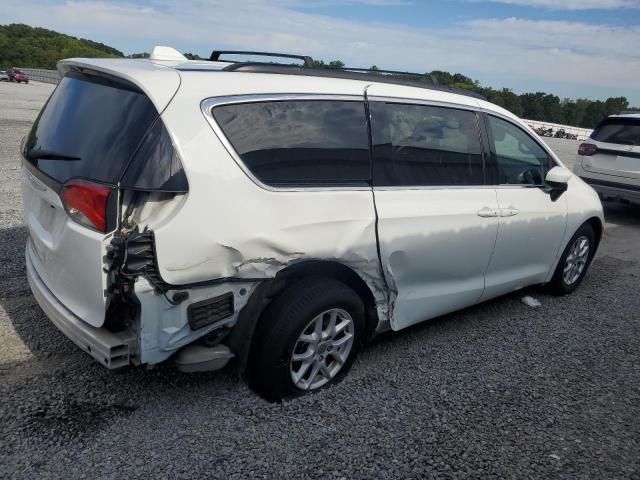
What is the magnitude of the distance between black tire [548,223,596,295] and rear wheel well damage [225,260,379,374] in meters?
2.59

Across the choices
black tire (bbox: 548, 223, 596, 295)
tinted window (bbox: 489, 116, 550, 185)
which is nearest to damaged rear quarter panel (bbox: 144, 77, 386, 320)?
tinted window (bbox: 489, 116, 550, 185)

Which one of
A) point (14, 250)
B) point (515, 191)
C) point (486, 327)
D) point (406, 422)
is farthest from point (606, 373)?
→ point (14, 250)

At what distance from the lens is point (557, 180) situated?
436cm

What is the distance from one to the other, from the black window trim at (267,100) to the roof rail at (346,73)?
0.57 feet

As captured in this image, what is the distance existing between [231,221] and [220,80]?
2.38ft

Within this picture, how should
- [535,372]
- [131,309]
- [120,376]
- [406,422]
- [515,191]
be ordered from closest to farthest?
1. [131,309]
2. [406,422]
3. [120,376]
4. [535,372]
5. [515,191]

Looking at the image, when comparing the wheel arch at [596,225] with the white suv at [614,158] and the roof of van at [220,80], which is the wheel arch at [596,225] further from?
the white suv at [614,158]

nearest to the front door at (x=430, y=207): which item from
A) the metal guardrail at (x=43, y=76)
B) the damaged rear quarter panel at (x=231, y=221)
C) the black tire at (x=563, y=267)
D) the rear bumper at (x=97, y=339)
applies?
the damaged rear quarter panel at (x=231, y=221)

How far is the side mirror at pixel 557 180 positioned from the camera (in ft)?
14.3

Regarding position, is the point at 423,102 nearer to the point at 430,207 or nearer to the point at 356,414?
the point at 430,207

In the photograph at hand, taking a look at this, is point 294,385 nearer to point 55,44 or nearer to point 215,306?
point 215,306

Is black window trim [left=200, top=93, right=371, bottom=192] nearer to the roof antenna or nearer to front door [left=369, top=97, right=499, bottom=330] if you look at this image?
front door [left=369, top=97, right=499, bottom=330]

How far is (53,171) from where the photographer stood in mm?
2719

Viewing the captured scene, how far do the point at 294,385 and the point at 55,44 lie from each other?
117506 millimetres
